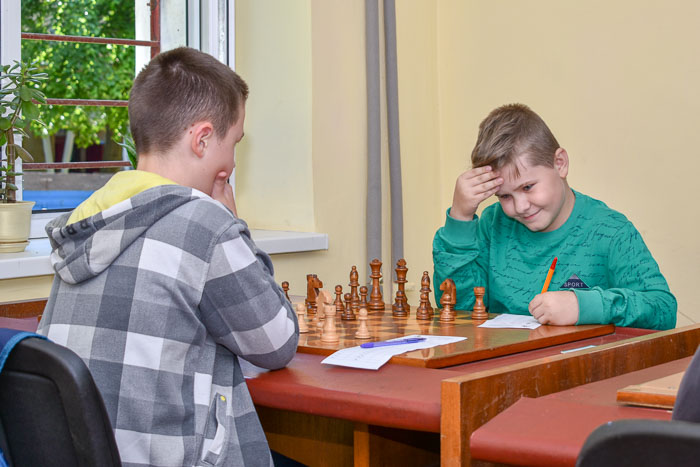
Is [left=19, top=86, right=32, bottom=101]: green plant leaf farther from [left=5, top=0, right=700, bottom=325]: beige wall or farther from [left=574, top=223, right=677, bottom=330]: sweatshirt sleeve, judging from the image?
[left=574, top=223, right=677, bottom=330]: sweatshirt sleeve

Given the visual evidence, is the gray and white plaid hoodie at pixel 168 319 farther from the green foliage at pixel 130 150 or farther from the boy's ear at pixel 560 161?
the green foliage at pixel 130 150

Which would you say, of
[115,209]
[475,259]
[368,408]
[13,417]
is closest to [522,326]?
[475,259]

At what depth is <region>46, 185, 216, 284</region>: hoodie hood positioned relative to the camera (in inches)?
58.7

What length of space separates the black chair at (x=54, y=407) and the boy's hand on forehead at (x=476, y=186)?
4.86ft

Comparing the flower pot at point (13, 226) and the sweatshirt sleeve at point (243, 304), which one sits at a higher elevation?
the flower pot at point (13, 226)

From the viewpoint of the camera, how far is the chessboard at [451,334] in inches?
66.3

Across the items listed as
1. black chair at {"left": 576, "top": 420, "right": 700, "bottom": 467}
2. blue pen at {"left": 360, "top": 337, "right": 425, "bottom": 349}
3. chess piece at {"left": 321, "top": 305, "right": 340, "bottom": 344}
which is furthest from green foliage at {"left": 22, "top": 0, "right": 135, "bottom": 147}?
black chair at {"left": 576, "top": 420, "right": 700, "bottom": 467}

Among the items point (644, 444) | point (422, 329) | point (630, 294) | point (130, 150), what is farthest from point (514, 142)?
point (644, 444)

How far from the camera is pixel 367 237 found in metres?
3.54

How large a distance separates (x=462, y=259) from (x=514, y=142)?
1.32ft

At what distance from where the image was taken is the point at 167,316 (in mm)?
1476

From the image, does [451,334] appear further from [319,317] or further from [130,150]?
[130,150]

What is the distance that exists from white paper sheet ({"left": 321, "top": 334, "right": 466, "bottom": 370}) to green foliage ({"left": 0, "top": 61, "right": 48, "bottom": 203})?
153cm

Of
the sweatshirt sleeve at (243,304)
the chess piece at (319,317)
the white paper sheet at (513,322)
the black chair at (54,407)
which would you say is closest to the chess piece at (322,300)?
the chess piece at (319,317)
